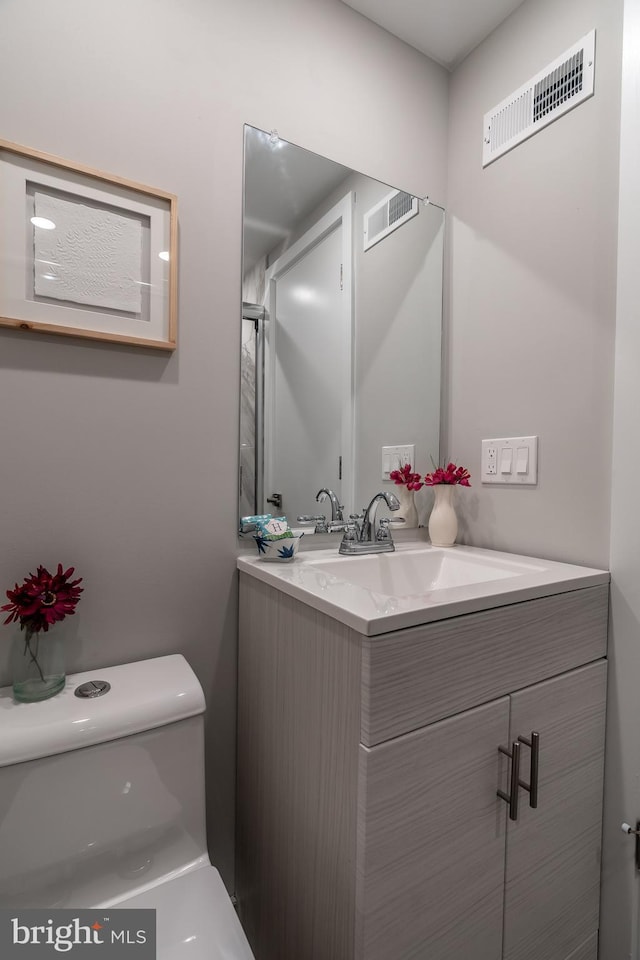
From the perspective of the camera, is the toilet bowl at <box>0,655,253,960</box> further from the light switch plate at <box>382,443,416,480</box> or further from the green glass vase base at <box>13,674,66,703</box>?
the light switch plate at <box>382,443,416,480</box>

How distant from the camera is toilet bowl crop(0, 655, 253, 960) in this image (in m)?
0.69

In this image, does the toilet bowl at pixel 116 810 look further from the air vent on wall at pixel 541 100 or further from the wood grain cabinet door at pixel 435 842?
the air vent on wall at pixel 541 100

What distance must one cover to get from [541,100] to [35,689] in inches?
66.7

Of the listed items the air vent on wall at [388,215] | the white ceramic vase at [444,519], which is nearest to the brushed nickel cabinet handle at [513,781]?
the white ceramic vase at [444,519]

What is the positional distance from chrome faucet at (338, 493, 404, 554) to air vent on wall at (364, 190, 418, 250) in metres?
0.72

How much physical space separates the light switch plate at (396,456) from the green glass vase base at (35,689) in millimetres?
933

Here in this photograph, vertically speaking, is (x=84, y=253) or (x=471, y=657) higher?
(x=84, y=253)

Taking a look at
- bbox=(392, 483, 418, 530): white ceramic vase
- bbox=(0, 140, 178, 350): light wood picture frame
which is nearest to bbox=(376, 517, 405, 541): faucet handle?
bbox=(392, 483, 418, 530): white ceramic vase

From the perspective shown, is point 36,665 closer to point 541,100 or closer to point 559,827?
point 559,827

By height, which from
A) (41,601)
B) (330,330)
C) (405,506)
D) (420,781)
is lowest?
(420,781)

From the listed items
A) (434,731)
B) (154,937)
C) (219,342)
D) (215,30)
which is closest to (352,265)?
(219,342)

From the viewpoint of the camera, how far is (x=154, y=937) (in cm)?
68

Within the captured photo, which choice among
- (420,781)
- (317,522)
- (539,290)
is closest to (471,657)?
(420,781)

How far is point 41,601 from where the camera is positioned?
2.63 ft
